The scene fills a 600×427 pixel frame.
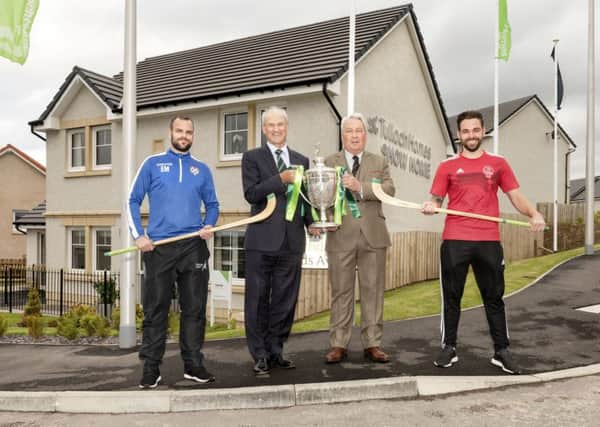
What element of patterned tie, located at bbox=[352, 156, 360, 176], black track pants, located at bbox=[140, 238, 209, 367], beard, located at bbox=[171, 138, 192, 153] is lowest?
black track pants, located at bbox=[140, 238, 209, 367]

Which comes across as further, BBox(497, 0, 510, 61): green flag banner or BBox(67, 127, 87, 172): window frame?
BBox(67, 127, 87, 172): window frame

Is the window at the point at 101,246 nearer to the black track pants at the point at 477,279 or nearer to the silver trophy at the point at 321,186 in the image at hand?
the silver trophy at the point at 321,186

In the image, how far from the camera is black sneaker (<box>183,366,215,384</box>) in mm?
4410

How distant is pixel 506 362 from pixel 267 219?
2473mm

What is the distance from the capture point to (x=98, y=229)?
617 inches

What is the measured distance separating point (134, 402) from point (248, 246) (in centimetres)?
154

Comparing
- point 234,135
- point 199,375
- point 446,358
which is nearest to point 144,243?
point 199,375

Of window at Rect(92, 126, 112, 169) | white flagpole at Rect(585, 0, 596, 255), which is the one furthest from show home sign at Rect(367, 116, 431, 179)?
window at Rect(92, 126, 112, 169)

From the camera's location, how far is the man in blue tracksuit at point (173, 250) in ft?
14.0

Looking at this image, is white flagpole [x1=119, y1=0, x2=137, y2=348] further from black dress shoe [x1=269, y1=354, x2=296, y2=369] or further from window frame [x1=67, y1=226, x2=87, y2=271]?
window frame [x1=67, y1=226, x2=87, y2=271]

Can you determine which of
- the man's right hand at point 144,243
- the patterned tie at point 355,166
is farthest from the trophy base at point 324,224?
the man's right hand at point 144,243

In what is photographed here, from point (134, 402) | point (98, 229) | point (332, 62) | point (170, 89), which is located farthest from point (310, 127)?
point (134, 402)

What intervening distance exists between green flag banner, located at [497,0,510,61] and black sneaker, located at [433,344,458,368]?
34.4ft

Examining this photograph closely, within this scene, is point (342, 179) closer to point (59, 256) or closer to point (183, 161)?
point (183, 161)
